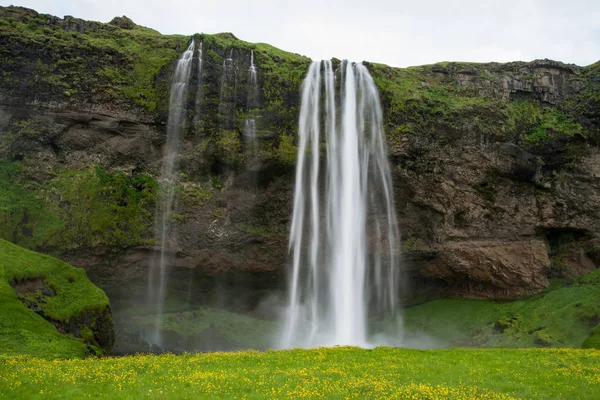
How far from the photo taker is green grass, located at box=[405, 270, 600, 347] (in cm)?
3106

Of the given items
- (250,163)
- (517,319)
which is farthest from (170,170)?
(517,319)

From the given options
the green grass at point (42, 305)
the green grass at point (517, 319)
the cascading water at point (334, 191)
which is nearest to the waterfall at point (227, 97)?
the cascading water at point (334, 191)

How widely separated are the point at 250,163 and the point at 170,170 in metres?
6.64

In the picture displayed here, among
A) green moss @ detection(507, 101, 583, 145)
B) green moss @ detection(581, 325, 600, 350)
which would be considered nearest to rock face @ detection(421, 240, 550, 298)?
green moss @ detection(507, 101, 583, 145)

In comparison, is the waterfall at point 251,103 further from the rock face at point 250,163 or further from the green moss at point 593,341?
the green moss at point 593,341

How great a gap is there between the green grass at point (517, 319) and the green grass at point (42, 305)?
2554 centimetres

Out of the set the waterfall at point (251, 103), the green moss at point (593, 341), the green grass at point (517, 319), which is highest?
the waterfall at point (251, 103)

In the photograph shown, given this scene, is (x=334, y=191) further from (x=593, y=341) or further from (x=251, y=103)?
(x=593, y=341)

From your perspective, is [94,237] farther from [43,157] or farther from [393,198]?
[393,198]

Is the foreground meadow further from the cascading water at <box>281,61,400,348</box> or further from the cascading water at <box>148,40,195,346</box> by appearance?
the cascading water at <box>148,40,195,346</box>

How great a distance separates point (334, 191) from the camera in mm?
38062

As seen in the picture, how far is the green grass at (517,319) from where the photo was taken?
→ 31062 millimetres

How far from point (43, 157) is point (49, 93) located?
496 cm

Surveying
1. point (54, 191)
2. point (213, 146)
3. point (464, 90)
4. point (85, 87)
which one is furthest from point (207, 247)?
point (464, 90)
